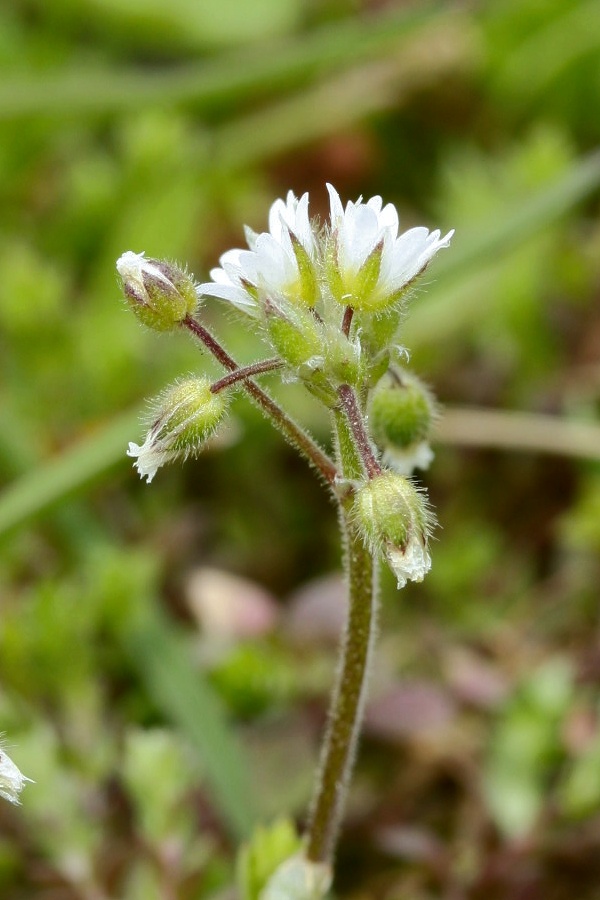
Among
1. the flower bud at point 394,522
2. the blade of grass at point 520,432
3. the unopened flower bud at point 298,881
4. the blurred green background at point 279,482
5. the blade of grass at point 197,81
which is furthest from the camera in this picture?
the blade of grass at point 197,81

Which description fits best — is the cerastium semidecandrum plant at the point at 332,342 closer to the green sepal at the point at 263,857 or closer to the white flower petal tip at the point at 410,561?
the white flower petal tip at the point at 410,561

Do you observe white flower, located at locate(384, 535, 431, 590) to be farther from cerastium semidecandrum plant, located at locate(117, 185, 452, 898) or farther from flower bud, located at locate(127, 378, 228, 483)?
flower bud, located at locate(127, 378, 228, 483)

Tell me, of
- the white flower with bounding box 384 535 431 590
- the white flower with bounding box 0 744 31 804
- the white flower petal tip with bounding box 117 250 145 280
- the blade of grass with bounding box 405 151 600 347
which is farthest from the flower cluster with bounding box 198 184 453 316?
the blade of grass with bounding box 405 151 600 347

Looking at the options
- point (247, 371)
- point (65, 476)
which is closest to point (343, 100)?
point (65, 476)

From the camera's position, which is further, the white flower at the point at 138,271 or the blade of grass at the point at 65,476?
the blade of grass at the point at 65,476

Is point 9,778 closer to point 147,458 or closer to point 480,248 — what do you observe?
point 147,458

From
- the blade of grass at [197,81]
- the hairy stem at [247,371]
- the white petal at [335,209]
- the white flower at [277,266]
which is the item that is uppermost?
the blade of grass at [197,81]

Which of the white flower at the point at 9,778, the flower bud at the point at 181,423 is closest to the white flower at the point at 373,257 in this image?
the flower bud at the point at 181,423

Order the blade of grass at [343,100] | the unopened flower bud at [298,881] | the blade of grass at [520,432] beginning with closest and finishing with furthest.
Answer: the unopened flower bud at [298,881], the blade of grass at [520,432], the blade of grass at [343,100]
